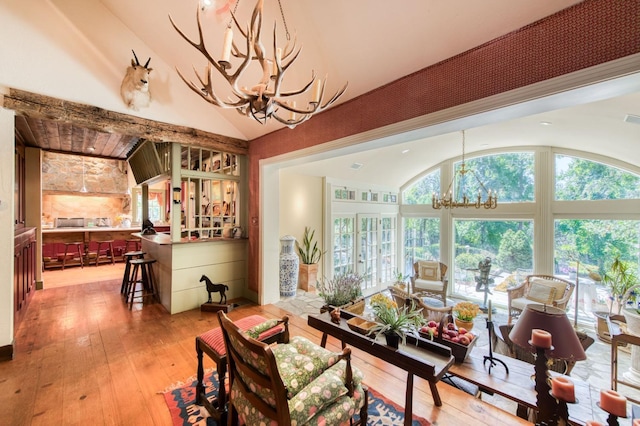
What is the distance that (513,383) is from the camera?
218 cm

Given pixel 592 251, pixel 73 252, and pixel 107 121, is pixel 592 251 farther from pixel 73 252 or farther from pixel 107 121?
pixel 73 252

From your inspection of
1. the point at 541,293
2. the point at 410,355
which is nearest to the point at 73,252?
the point at 410,355

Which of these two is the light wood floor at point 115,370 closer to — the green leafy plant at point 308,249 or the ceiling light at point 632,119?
the green leafy plant at point 308,249

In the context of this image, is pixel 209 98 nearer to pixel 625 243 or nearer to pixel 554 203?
pixel 554 203

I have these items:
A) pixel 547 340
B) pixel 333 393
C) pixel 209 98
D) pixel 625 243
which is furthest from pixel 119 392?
pixel 625 243

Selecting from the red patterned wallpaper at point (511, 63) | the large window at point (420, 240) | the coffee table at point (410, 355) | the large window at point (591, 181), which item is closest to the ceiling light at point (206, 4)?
the red patterned wallpaper at point (511, 63)

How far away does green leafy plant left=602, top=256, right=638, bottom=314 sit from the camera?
4254mm

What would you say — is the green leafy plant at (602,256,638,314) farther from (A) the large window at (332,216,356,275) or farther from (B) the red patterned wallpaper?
(B) the red patterned wallpaper

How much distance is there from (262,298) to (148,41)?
13.4 ft

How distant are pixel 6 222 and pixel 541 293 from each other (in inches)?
300

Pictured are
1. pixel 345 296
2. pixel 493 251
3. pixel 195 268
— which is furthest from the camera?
pixel 493 251

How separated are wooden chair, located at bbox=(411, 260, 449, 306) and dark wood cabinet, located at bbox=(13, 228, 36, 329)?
6.37 meters

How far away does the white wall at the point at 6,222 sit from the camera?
2.61 m

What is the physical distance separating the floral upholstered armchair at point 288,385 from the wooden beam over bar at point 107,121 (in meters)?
3.28
